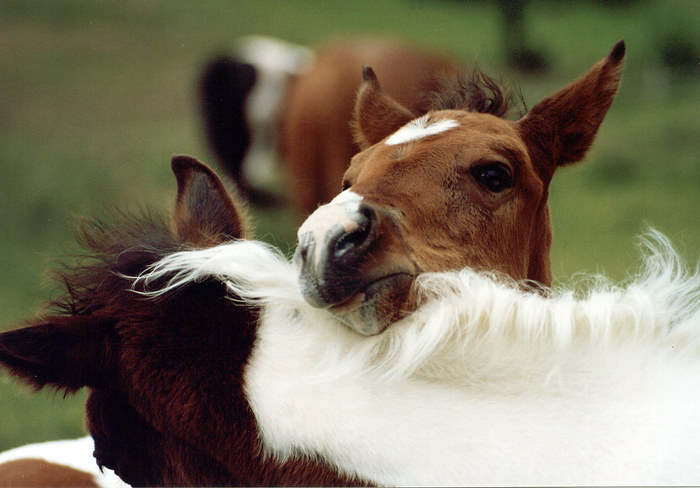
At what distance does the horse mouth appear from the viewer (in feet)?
4.76

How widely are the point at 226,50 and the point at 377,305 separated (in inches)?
295

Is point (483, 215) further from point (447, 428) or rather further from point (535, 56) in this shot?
point (535, 56)

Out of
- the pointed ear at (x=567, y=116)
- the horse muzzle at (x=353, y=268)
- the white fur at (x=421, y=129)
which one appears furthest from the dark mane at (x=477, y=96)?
the horse muzzle at (x=353, y=268)

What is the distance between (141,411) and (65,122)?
804cm

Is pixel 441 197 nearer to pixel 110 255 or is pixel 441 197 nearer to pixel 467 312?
pixel 467 312

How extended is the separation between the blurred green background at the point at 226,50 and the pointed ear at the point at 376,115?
3.67 metres

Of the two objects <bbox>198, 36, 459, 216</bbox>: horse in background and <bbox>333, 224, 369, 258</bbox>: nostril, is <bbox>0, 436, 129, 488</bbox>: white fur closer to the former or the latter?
<bbox>333, 224, 369, 258</bbox>: nostril

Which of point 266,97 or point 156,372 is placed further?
point 266,97

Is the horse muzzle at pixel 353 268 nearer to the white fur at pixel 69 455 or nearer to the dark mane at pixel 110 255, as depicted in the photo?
the dark mane at pixel 110 255

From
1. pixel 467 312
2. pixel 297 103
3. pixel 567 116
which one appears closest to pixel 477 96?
pixel 567 116

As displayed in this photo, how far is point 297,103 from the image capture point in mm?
5758

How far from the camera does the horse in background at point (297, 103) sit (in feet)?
16.6

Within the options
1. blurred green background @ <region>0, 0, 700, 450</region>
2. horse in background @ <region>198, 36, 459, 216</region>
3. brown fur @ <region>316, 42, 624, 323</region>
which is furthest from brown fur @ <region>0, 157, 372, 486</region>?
blurred green background @ <region>0, 0, 700, 450</region>

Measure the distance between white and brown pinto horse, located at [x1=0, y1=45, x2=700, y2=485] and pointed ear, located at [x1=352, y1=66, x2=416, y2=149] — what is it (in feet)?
3.37
